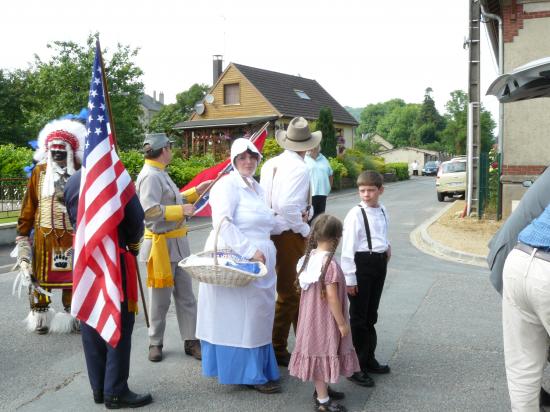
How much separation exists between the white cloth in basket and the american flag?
0.71m

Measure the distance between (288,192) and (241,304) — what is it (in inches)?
42.6

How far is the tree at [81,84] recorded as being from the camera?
3566cm

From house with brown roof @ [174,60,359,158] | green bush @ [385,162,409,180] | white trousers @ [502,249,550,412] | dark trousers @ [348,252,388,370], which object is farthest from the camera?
green bush @ [385,162,409,180]

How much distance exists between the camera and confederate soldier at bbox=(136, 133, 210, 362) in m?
5.02

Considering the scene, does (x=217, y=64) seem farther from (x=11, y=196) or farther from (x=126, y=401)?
(x=126, y=401)

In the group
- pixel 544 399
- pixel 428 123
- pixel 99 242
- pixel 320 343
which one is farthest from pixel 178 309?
pixel 428 123

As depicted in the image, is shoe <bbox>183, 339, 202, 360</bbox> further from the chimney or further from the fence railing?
the chimney

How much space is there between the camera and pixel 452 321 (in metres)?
6.51

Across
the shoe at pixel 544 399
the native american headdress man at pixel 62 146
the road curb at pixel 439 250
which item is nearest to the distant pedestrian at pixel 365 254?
the shoe at pixel 544 399

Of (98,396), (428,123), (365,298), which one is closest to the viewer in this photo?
(98,396)

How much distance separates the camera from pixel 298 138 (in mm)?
5602

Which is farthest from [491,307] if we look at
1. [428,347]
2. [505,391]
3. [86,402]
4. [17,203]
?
[17,203]

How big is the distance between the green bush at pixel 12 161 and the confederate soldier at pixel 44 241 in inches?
520

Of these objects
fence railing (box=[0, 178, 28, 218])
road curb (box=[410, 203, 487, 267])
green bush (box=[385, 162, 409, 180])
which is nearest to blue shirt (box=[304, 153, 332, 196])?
road curb (box=[410, 203, 487, 267])
